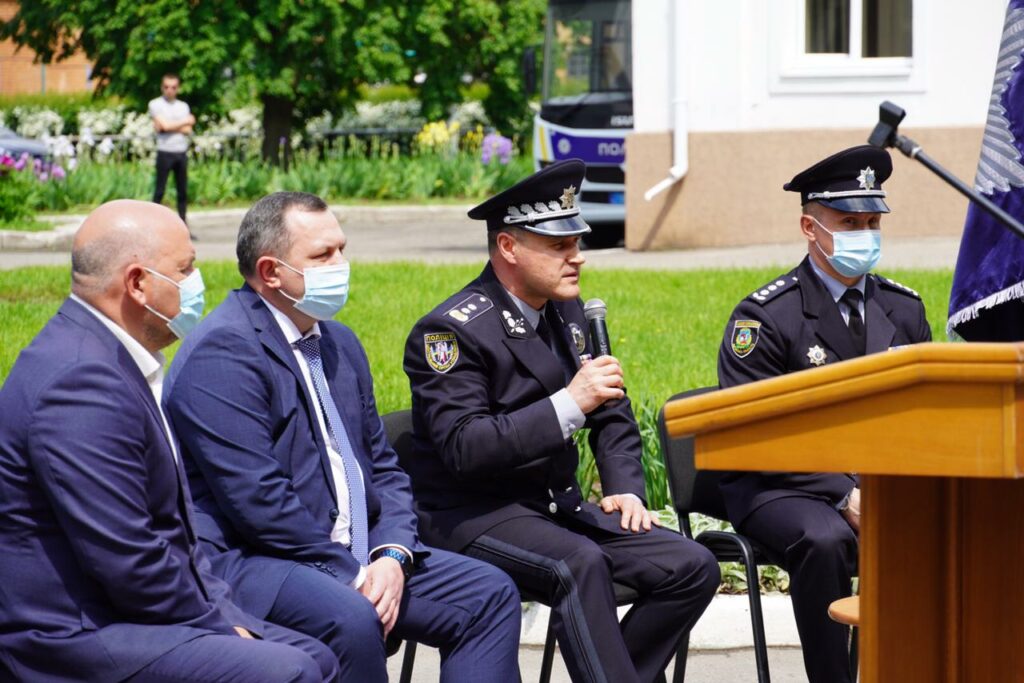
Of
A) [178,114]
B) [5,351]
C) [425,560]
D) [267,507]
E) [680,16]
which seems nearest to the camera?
[267,507]

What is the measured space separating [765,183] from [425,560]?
38.1ft

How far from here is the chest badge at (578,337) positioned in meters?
4.75

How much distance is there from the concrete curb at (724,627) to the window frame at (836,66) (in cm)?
1032

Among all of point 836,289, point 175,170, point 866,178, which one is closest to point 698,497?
point 836,289

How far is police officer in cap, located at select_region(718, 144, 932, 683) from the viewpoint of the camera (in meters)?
4.50

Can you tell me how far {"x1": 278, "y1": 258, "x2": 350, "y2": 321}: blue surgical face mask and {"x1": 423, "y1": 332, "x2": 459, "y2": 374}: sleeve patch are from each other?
1.14 ft

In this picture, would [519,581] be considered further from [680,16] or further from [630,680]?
[680,16]

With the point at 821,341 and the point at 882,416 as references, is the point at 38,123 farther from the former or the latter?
the point at 882,416

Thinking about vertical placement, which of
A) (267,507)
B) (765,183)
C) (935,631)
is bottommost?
(765,183)

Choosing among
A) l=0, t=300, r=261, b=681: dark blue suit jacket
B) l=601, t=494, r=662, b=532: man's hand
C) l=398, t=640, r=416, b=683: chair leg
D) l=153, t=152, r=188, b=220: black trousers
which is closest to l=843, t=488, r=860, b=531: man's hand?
l=601, t=494, r=662, b=532: man's hand

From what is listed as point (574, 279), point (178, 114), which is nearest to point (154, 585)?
point (574, 279)

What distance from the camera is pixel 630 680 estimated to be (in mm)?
Result: 4074

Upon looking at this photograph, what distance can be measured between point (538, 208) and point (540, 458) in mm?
726

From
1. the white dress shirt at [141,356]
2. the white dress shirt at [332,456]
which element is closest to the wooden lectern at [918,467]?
the white dress shirt at [141,356]
